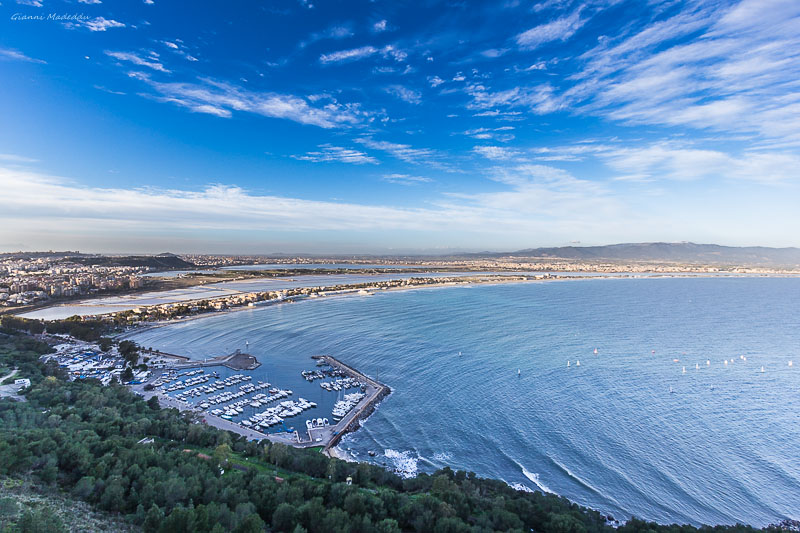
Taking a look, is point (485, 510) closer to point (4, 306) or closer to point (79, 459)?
point (79, 459)

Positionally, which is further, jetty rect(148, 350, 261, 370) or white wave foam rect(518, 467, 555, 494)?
jetty rect(148, 350, 261, 370)

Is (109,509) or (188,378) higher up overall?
(109,509)

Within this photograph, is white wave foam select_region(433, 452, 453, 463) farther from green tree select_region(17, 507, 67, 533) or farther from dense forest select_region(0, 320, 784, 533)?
green tree select_region(17, 507, 67, 533)

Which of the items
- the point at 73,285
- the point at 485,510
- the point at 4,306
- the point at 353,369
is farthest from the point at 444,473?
the point at 73,285

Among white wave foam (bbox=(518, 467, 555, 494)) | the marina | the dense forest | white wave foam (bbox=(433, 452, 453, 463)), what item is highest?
the dense forest

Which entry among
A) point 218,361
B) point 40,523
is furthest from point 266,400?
point 40,523

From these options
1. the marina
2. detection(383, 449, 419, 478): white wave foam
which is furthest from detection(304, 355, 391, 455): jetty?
detection(383, 449, 419, 478): white wave foam
